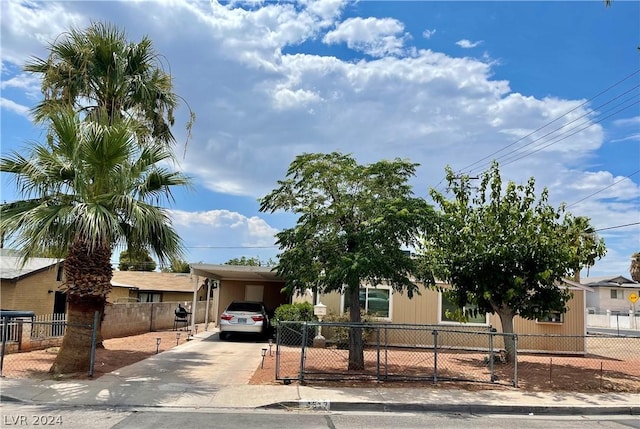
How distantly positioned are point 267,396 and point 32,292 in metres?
17.0

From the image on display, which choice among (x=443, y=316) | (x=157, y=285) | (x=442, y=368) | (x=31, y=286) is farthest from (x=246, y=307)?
(x=157, y=285)

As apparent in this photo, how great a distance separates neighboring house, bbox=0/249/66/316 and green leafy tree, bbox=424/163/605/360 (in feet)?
50.2

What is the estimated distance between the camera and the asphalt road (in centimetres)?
746

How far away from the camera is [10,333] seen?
13117mm

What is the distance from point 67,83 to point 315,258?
750 cm

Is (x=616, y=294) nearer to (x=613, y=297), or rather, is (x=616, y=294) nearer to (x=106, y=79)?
(x=613, y=297)

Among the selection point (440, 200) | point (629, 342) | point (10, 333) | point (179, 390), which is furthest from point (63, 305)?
point (629, 342)

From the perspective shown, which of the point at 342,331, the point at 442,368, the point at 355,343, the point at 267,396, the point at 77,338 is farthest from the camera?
the point at 342,331

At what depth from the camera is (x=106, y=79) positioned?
12.8m

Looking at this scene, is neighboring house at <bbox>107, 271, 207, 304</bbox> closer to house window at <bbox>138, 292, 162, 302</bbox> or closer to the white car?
house window at <bbox>138, 292, 162, 302</bbox>

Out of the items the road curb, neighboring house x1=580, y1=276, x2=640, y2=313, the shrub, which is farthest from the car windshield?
neighboring house x1=580, y1=276, x2=640, y2=313

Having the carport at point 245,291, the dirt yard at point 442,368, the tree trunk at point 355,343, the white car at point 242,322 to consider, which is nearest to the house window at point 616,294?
the carport at point 245,291

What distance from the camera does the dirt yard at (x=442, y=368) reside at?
11.1m

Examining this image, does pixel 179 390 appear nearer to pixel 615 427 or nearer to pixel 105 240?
pixel 105 240
